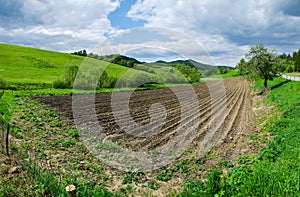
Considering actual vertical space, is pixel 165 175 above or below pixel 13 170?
below

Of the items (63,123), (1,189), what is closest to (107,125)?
(63,123)

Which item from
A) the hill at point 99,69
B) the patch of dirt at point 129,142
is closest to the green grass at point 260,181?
the patch of dirt at point 129,142

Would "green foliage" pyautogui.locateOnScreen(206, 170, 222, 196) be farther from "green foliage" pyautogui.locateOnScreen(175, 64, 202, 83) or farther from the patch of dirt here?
"green foliage" pyautogui.locateOnScreen(175, 64, 202, 83)

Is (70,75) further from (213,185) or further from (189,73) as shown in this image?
(189,73)

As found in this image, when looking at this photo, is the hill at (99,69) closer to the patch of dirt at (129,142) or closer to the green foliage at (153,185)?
the patch of dirt at (129,142)

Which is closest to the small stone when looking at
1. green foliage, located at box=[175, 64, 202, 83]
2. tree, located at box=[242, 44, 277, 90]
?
tree, located at box=[242, 44, 277, 90]

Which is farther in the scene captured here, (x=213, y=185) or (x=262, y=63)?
(x=262, y=63)

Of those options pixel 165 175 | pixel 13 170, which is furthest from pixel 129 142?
pixel 13 170

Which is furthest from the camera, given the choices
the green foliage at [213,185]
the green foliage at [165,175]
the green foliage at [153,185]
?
the green foliage at [165,175]

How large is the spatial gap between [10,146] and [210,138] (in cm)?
812

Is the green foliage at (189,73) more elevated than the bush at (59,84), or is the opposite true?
the green foliage at (189,73)

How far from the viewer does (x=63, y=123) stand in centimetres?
1327

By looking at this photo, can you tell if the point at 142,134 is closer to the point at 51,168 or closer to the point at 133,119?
the point at 133,119

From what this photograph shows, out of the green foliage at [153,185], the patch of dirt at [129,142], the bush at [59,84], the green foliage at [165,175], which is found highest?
the bush at [59,84]
